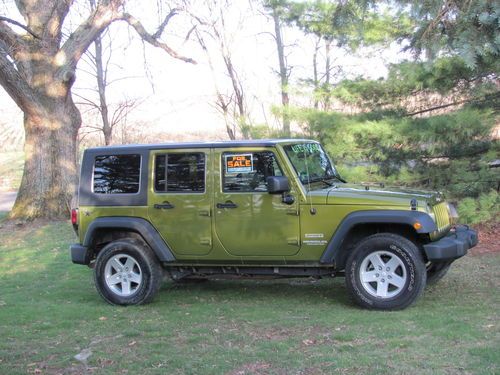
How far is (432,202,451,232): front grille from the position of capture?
19.5 feet

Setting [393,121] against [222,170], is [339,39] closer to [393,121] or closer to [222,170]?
[393,121]

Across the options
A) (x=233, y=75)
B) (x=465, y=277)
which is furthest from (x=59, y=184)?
(x=465, y=277)

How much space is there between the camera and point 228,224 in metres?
6.32

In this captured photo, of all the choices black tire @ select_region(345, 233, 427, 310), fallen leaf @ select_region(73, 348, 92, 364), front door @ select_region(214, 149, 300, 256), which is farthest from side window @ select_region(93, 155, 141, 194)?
black tire @ select_region(345, 233, 427, 310)

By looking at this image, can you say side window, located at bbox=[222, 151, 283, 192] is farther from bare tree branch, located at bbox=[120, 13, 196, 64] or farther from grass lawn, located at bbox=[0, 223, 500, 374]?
bare tree branch, located at bbox=[120, 13, 196, 64]

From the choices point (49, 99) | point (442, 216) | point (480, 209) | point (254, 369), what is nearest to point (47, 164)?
point (49, 99)

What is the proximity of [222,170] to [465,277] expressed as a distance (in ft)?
11.8

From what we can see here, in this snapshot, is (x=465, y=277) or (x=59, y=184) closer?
(x=465, y=277)

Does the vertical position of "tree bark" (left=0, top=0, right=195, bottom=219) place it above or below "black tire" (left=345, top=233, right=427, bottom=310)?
above

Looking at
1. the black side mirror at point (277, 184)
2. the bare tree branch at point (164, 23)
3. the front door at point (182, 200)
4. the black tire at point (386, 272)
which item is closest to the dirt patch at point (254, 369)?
the black tire at point (386, 272)

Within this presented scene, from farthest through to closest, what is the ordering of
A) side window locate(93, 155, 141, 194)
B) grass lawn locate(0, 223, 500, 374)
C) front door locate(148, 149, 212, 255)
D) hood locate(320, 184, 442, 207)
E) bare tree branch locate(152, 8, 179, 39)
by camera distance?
bare tree branch locate(152, 8, 179, 39), side window locate(93, 155, 141, 194), front door locate(148, 149, 212, 255), hood locate(320, 184, 442, 207), grass lawn locate(0, 223, 500, 374)

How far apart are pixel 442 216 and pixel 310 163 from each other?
1559mm

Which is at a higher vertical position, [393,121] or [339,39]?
[339,39]

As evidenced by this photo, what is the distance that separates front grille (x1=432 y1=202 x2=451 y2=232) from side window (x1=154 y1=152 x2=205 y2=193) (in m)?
2.51
